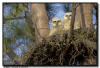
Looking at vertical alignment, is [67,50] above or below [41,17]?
below

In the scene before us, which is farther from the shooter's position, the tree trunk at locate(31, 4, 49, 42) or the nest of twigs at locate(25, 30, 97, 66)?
the tree trunk at locate(31, 4, 49, 42)

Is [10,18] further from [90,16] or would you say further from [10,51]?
[90,16]

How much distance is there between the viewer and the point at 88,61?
2.74 meters

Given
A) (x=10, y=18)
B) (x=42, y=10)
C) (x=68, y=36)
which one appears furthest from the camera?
(x=42, y=10)

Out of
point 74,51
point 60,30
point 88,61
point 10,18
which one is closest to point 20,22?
point 10,18

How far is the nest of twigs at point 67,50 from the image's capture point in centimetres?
264

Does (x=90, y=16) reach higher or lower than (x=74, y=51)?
higher

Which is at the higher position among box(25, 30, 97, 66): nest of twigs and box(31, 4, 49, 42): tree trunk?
box(31, 4, 49, 42): tree trunk

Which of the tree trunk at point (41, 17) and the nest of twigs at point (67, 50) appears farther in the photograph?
the tree trunk at point (41, 17)

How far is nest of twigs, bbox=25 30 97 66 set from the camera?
264cm

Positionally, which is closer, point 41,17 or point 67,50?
point 67,50

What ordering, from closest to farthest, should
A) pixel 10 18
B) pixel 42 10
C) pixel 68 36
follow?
1. pixel 68 36
2. pixel 10 18
3. pixel 42 10

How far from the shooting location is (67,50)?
2691 mm

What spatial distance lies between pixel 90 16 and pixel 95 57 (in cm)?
96
